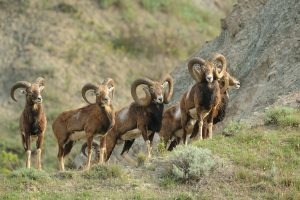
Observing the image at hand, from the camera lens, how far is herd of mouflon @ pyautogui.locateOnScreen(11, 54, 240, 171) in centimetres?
2373

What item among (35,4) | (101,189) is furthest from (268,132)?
(35,4)

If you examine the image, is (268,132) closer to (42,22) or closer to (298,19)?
(298,19)

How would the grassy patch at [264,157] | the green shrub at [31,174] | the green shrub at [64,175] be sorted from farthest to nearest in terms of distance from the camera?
1. the green shrub at [64,175]
2. the green shrub at [31,174]
3. the grassy patch at [264,157]

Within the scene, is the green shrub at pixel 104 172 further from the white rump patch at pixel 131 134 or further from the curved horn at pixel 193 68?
the curved horn at pixel 193 68

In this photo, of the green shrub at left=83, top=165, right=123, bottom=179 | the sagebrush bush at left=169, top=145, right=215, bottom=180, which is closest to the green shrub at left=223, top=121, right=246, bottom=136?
the sagebrush bush at left=169, top=145, right=215, bottom=180

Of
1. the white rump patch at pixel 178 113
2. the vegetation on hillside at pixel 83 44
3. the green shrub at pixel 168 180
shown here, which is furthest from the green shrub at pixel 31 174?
the vegetation on hillside at pixel 83 44

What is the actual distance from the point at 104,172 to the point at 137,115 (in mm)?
4580

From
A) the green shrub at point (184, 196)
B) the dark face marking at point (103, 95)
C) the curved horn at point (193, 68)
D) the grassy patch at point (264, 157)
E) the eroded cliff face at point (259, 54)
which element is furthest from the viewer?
the eroded cliff face at point (259, 54)

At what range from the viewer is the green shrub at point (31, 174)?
20891 mm

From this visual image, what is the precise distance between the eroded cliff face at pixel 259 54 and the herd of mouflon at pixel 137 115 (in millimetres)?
1349

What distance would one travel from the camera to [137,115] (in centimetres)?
2542

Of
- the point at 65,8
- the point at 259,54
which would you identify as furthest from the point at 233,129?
the point at 65,8

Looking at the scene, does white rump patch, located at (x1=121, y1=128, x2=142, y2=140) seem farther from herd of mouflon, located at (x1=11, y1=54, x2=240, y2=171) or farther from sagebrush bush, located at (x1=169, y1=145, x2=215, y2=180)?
sagebrush bush, located at (x1=169, y1=145, x2=215, y2=180)

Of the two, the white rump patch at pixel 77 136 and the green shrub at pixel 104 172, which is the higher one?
the white rump patch at pixel 77 136
